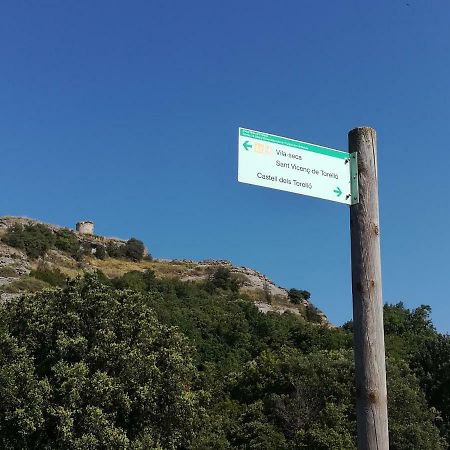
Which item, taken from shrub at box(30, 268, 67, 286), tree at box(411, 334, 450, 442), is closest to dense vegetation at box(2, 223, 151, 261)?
shrub at box(30, 268, 67, 286)

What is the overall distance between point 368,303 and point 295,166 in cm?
93

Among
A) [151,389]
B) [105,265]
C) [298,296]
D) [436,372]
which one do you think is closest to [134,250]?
[105,265]

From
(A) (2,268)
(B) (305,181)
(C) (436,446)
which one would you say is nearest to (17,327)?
(C) (436,446)

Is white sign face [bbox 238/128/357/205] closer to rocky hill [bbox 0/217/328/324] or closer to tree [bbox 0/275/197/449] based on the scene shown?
tree [bbox 0/275/197/449]

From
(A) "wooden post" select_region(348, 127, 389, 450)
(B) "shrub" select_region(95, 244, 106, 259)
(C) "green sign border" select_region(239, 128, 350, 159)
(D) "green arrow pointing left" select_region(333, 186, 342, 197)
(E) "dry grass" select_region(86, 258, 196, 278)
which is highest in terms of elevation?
(B) "shrub" select_region(95, 244, 106, 259)

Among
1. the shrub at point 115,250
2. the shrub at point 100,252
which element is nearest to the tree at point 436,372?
the shrub at point 100,252

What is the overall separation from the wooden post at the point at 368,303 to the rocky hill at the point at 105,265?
168ft

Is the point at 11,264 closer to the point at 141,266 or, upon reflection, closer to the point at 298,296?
the point at 141,266

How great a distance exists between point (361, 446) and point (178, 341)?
20040 millimetres

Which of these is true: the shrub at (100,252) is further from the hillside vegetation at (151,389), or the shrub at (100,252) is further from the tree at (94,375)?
the tree at (94,375)

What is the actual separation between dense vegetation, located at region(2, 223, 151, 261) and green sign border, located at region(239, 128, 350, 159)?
67094 mm

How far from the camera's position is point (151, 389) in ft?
65.8

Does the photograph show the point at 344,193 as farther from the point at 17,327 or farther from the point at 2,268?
the point at 2,268

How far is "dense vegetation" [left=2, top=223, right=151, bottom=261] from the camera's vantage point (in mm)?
68750
